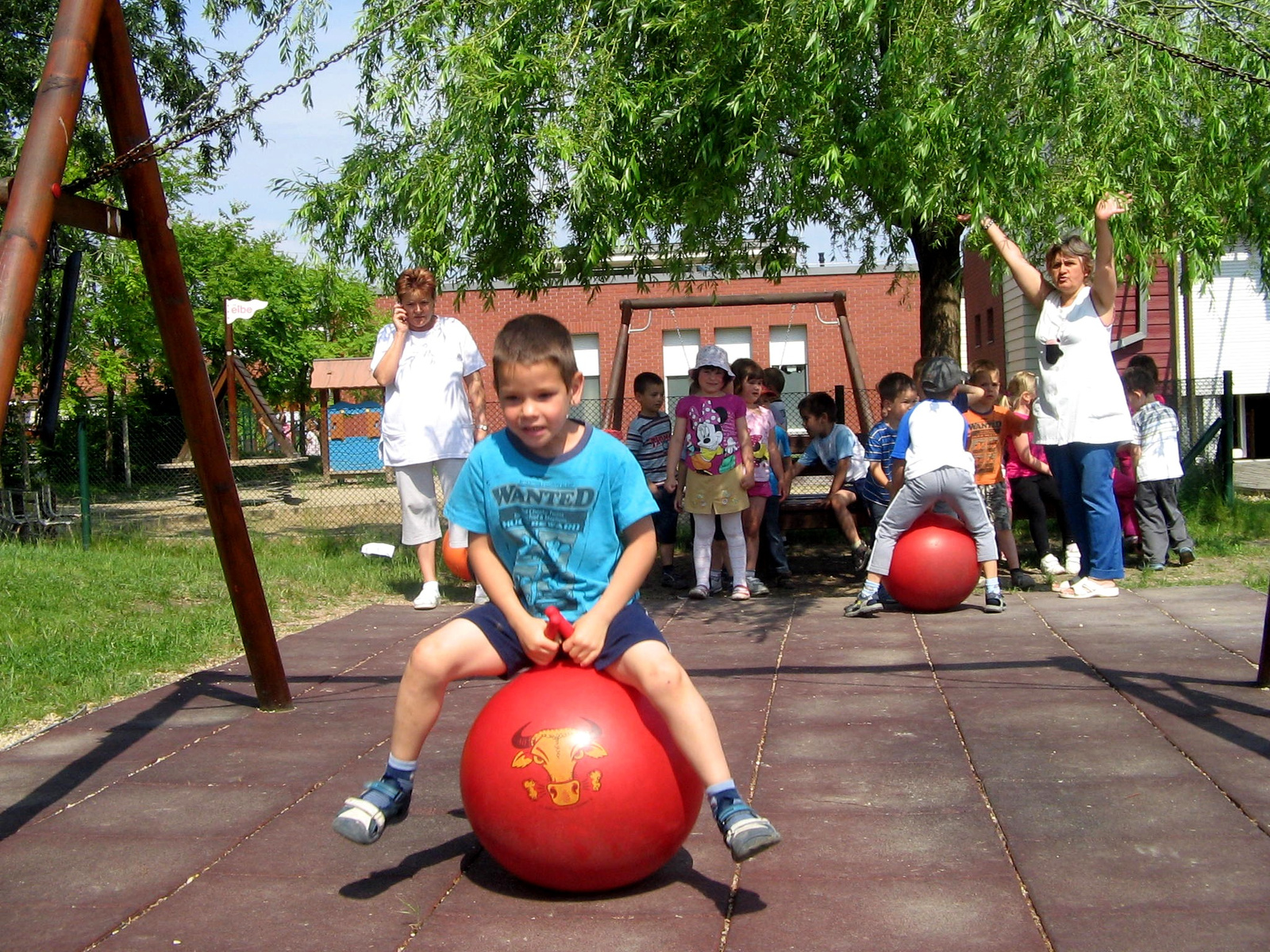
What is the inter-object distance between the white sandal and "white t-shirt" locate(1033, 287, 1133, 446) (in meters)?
1.18

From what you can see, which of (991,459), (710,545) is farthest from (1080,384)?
(710,545)

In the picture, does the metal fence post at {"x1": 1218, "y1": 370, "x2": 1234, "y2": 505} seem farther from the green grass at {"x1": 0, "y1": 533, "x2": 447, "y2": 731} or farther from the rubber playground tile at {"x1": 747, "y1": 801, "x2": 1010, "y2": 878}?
the rubber playground tile at {"x1": 747, "y1": 801, "x2": 1010, "y2": 878}

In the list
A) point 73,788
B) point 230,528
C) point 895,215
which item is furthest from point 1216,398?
point 73,788

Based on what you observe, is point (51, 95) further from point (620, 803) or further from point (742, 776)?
point (742, 776)

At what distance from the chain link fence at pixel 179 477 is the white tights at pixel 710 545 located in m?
3.20

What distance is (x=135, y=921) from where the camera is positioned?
10.2 feet

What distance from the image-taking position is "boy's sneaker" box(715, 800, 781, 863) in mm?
2967

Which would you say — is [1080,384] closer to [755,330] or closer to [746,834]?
[746,834]

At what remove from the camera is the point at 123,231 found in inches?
175

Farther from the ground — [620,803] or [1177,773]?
[620,803]

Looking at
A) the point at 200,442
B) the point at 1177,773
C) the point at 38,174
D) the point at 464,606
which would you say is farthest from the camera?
the point at 464,606

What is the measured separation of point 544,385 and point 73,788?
2334mm

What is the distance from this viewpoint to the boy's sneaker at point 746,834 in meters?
2.97

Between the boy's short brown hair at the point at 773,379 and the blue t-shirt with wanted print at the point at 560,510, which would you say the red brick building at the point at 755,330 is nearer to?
the boy's short brown hair at the point at 773,379
